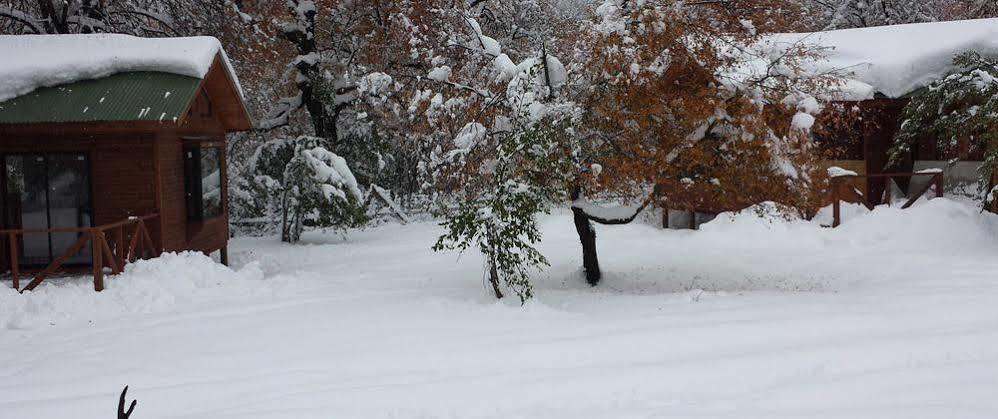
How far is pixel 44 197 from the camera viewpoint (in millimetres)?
13414

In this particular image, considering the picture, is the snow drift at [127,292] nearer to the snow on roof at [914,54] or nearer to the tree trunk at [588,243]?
the tree trunk at [588,243]

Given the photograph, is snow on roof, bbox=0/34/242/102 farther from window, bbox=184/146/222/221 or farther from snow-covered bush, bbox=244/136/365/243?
snow-covered bush, bbox=244/136/365/243

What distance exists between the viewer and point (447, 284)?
13.8 m

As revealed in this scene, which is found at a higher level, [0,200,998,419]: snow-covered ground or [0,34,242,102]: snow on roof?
[0,34,242,102]: snow on roof

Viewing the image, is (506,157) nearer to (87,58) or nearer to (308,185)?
(87,58)

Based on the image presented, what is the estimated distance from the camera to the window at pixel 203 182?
49.3 ft

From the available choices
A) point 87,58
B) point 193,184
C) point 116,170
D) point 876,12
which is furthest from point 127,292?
point 876,12

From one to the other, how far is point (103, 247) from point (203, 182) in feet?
14.9

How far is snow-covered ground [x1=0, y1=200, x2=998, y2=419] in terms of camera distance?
6.84 m

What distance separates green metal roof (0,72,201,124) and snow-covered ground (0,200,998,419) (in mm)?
2324

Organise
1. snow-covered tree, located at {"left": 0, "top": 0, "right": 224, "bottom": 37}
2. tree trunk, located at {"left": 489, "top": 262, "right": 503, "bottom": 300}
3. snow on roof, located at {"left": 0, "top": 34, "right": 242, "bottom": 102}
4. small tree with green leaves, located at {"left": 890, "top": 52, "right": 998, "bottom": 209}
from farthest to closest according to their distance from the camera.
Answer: snow-covered tree, located at {"left": 0, "top": 0, "right": 224, "bottom": 37}
small tree with green leaves, located at {"left": 890, "top": 52, "right": 998, "bottom": 209}
snow on roof, located at {"left": 0, "top": 34, "right": 242, "bottom": 102}
tree trunk, located at {"left": 489, "top": 262, "right": 503, "bottom": 300}

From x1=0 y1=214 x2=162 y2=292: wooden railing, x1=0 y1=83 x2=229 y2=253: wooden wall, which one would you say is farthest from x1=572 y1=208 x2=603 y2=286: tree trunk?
x1=0 y1=214 x2=162 y2=292: wooden railing

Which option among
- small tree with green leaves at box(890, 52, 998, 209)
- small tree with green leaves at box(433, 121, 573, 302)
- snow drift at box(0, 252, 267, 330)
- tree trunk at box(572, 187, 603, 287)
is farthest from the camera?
small tree with green leaves at box(890, 52, 998, 209)

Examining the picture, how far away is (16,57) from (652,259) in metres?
12.0
